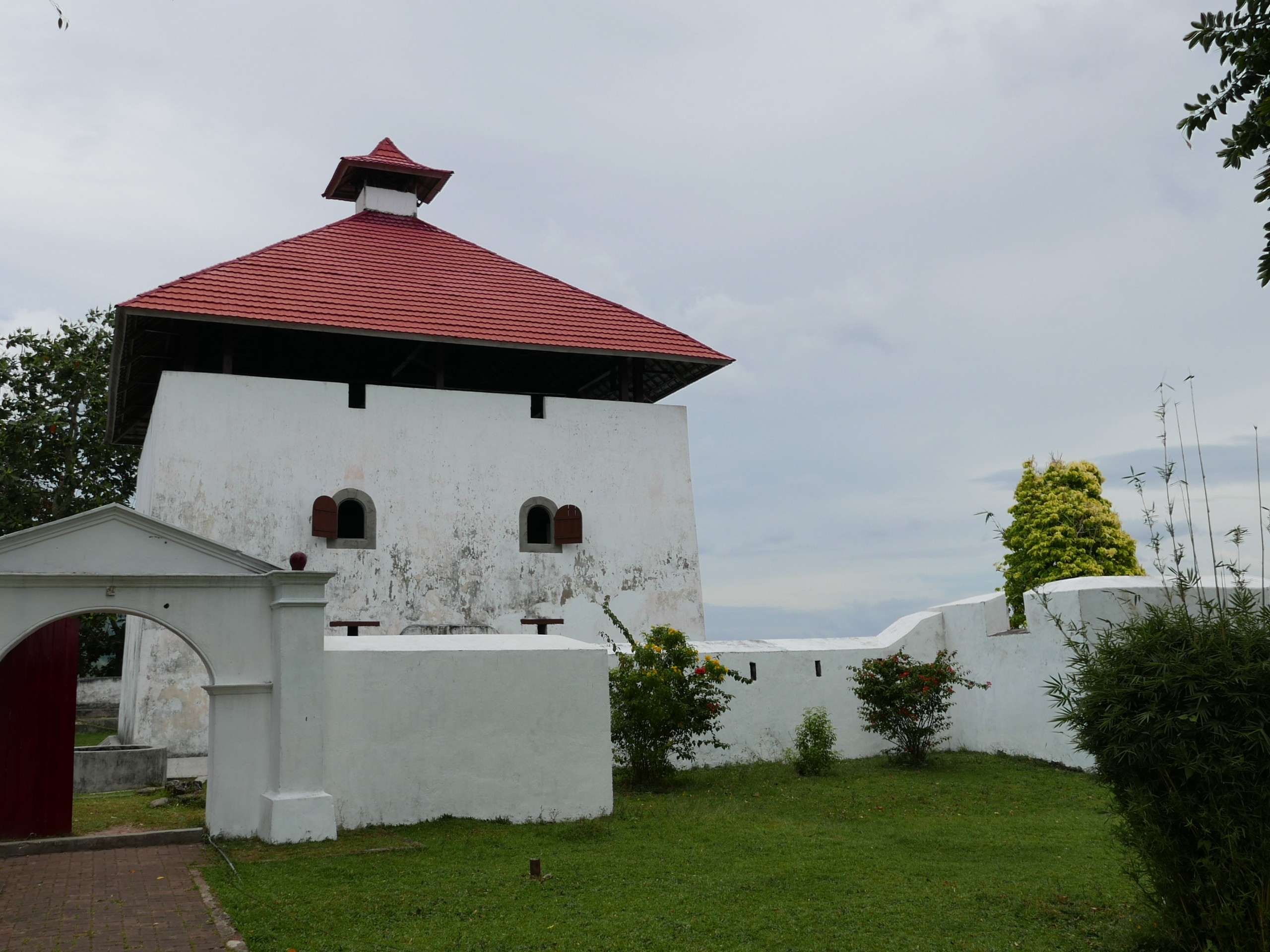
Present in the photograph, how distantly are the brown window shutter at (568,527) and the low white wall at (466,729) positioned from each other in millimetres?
5965

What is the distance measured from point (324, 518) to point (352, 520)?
84cm

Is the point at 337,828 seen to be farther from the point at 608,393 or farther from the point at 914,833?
the point at 608,393

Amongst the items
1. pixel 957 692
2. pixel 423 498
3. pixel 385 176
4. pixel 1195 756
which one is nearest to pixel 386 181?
pixel 385 176

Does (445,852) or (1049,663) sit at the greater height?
(1049,663)

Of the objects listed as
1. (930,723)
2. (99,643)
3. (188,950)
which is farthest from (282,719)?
(99,643)

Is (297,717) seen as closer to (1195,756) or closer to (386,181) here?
(1195,756)

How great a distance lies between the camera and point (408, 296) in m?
18.5

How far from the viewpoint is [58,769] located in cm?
1027

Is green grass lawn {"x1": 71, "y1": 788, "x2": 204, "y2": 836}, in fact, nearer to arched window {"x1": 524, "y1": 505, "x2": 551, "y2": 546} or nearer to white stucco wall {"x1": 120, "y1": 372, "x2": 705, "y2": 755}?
white stucco wall {"x1": 120, "y1": 372, "x2": 705, "y2": 755}

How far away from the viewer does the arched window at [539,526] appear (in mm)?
18047

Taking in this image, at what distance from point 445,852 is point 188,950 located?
3206 millimetres

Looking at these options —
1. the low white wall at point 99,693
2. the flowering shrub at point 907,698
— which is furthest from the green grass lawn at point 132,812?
the low white wall at point 99,693

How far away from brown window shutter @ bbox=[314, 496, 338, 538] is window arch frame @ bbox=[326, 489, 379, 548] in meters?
0.12

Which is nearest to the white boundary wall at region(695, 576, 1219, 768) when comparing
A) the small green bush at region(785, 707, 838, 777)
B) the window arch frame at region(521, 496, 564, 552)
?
the small green bush at region(785, 707, 838, 777)
